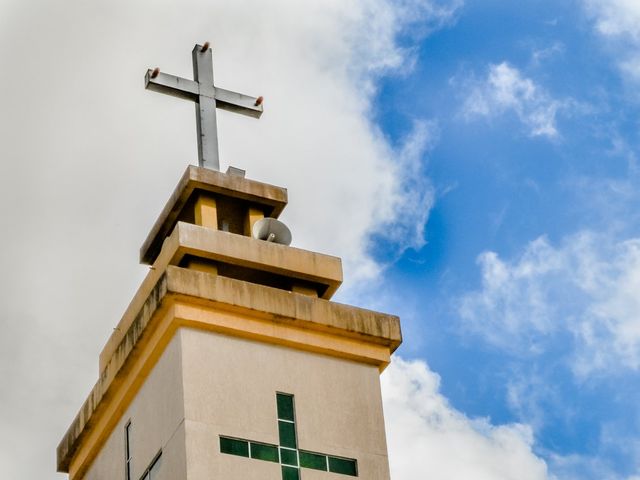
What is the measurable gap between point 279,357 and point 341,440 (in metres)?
1.56

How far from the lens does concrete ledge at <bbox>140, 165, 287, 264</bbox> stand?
26.8 meters

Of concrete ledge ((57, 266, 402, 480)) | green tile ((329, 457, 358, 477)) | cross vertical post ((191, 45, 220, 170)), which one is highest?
cross vertical post ((191, 45, 220, 170))

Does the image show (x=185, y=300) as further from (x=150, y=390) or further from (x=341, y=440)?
(x=341, y=440)

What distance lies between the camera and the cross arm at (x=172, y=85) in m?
28.2

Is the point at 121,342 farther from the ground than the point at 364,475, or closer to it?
farther from the ground

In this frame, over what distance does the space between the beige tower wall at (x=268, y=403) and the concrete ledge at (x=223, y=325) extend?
0.21 metres

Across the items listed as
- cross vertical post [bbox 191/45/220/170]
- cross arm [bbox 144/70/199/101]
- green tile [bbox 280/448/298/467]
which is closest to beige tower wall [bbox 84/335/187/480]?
green tile [bbox 280/448/298/467]

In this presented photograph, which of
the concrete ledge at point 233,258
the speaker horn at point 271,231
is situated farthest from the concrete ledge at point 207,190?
the concrete ledge at point 233,258

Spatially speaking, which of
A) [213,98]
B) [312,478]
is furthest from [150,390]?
[213,98]

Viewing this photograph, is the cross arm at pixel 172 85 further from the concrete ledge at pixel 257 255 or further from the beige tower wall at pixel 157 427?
Answer: the beige tower wall at pixel 157 427

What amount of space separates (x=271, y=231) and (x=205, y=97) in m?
3.20

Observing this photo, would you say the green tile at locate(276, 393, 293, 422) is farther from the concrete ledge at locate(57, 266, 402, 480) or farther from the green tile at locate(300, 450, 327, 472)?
the concrete ledge at locate(57, 266, 402, 480)

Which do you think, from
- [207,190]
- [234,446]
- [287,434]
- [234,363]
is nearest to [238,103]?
[207,190]

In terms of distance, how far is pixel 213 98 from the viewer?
2872 centimetres
